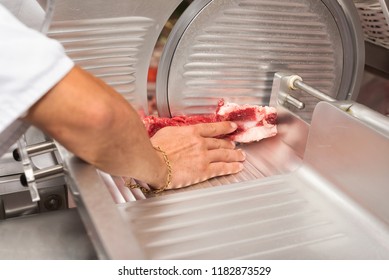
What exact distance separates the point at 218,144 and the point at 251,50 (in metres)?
0.32

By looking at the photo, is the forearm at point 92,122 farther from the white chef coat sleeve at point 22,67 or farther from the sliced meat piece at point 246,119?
the sliced meat piece at point 246,119

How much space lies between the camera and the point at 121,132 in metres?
0.89

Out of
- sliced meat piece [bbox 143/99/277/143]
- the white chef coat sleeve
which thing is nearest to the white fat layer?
sliced meat piece [bbox 143/99/277/143]

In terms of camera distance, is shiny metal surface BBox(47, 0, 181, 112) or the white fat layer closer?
shiny metal surface BBox(47, 0, 181, 112)

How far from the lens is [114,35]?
123 cm

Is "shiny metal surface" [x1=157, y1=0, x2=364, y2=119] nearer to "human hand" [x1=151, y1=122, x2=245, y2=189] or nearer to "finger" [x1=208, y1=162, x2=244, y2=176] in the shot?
"human hand" [x1=151, y1=122, x2=245, y2=189]

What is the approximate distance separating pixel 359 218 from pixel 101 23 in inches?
33.5

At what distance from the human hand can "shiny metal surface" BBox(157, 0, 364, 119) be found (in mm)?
93

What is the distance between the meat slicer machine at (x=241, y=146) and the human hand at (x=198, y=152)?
0.13ft

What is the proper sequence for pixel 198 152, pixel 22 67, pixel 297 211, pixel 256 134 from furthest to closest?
pixel 256 134 < pixel 198 152 < pixel 297 211 < pixel 22 67

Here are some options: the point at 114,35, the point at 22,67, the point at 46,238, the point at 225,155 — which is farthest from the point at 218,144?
the point at 22,67

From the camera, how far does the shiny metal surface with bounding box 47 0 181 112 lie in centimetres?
117

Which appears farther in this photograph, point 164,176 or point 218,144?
point 218,144

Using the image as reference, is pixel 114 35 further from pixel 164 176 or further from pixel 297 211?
pixel 297 211
